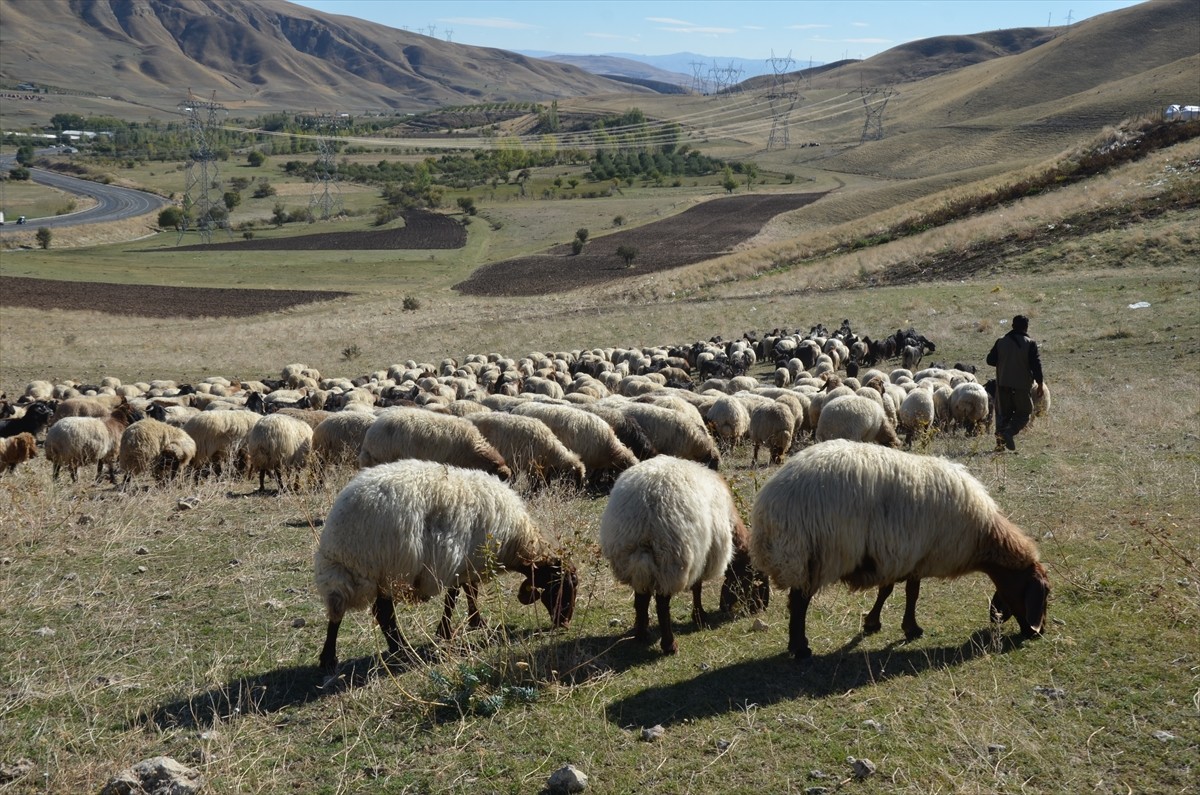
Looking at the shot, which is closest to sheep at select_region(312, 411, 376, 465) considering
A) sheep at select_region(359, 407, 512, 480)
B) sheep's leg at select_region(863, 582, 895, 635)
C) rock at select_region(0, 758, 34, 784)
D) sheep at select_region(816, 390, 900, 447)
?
sheep at select_region(359, 407, 512, 480)

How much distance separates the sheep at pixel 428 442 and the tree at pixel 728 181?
10271 centimetres

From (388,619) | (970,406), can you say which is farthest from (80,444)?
(970,406)

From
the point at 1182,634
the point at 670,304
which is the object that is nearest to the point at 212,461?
the point at 1182,634

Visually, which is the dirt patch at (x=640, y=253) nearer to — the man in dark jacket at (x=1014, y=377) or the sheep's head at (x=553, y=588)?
the man in dark jacket at (x=1014, y=377)

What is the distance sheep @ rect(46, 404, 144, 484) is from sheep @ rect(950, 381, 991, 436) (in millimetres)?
14714

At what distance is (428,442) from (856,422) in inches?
269

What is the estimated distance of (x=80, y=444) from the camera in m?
15.6

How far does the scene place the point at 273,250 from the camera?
254 feet

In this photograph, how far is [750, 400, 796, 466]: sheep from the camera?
15750 millimetres

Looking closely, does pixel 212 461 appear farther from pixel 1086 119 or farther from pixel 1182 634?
pixel 1086 119

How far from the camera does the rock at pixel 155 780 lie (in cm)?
509

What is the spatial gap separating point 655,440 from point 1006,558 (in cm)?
806

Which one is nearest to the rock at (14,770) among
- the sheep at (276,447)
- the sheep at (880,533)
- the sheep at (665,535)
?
the sheep at (665,535)

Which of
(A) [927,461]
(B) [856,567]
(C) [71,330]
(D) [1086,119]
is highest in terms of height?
(D) [1086,119]
